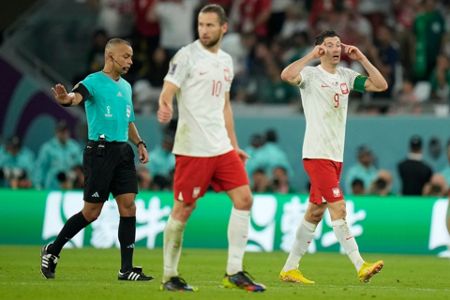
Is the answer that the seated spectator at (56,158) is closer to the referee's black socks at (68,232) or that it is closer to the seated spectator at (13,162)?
the seated spectator at (13,162)

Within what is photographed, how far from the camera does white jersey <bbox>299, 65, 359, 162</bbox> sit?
14.8m

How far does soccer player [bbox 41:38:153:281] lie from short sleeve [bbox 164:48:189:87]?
2.16 m

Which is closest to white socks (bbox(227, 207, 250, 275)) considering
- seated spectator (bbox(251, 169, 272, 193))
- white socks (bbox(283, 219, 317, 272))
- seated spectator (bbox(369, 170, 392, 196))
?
white socks (bbox(283, 219, 317, 272))

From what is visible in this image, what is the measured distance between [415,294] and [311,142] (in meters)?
2.25

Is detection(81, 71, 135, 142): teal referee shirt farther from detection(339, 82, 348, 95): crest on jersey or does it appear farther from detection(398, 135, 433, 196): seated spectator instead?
detection(398, 135, 433, 196): seated spectator

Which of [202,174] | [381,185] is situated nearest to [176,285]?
[202,174]

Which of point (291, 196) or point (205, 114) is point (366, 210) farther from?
point (205, 114)

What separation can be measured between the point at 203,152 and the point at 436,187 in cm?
1241

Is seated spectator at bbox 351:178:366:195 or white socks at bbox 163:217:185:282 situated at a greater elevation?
seated spectator at bbox 351:178:366:195

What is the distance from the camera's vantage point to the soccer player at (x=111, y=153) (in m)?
14.7

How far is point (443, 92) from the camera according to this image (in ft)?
Answer: 88.7

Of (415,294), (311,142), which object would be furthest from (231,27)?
(415,294)

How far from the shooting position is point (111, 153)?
581 inches

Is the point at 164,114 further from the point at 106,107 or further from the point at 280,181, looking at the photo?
the point at 280,181
